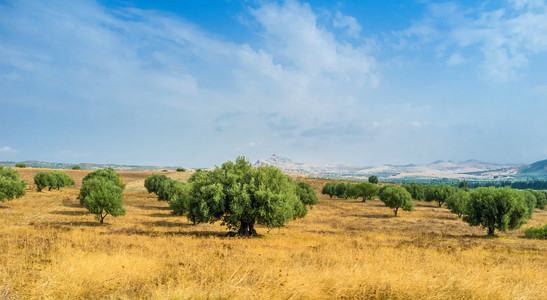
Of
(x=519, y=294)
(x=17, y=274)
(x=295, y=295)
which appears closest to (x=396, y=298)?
(x=295, y=295)

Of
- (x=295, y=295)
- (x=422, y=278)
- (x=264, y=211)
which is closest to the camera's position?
(x=295, y=295)

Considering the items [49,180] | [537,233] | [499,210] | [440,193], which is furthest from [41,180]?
[440,193]

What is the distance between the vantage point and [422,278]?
30.6 ft

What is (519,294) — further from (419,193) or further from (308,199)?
(419,193)

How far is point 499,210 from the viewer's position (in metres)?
40.1

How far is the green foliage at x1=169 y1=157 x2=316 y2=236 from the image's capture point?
3034 centimetres

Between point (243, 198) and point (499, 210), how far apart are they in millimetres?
35123

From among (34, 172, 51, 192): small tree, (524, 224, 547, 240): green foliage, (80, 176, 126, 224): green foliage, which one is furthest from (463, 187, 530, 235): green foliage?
(34, 172, 51, 192): small tree

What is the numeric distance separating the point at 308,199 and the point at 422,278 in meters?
66.7

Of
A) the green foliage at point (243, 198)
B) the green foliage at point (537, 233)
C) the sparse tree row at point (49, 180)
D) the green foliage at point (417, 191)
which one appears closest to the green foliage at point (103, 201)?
Answer: the green foliage at point (243, 198)

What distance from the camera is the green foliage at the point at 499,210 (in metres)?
39.1

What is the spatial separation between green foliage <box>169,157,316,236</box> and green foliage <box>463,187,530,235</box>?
2731 centimetres

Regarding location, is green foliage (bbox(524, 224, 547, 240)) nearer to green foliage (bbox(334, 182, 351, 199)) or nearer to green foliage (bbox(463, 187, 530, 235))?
green foliage (bbox(463, 187, 530, 235))

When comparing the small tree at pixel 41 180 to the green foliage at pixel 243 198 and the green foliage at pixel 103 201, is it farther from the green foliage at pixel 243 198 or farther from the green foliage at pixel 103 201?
the green foliage at pixel 243 198
